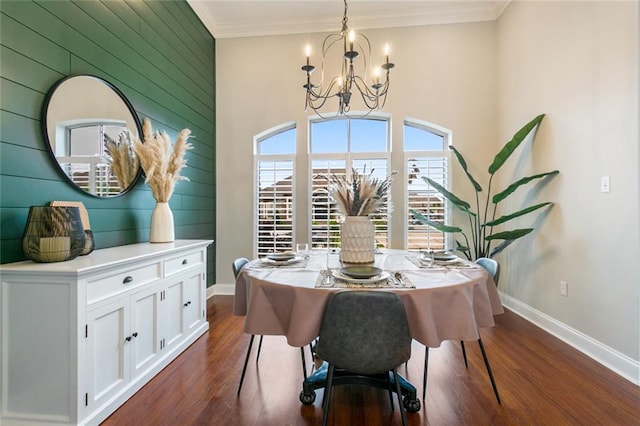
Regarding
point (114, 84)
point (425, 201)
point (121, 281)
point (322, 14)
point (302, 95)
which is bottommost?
point (121, 281)

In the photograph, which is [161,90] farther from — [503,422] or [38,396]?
[503,422]

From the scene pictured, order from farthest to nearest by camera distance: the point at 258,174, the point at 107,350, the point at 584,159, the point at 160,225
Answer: the point at 258,174 → the point at 160,225 → the point at 584,159 → the point at 107,350

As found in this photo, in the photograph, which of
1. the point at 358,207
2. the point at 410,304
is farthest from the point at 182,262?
the point at 410,304

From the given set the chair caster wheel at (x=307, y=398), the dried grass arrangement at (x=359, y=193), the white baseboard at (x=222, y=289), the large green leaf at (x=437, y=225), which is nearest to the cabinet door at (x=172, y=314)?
the chair caster wheel at (x=307, y=398)

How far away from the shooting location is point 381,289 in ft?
4.57

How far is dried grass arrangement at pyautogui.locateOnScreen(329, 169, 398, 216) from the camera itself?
178cm

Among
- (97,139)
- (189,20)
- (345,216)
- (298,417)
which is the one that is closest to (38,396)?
(298,417)

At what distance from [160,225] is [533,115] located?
385cm

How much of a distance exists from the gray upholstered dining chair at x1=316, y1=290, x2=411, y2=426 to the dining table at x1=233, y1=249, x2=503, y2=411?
0.20 feet

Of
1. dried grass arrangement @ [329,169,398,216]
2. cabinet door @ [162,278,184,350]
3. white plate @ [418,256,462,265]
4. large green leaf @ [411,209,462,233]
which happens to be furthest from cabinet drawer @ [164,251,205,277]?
large green leaf @ [411,209,462,233]

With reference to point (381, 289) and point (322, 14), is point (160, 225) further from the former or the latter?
point (322, 14)

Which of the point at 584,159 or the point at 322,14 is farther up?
the point at 322,14

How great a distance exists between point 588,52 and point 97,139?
3.89 metres

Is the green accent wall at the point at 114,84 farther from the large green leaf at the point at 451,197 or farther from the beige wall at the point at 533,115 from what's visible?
the large green leaf at the point at 451,197
